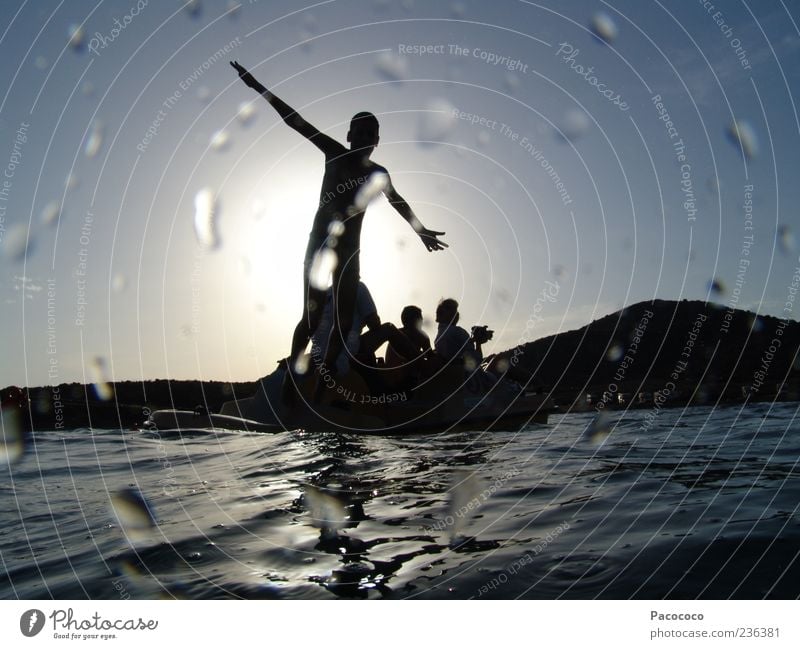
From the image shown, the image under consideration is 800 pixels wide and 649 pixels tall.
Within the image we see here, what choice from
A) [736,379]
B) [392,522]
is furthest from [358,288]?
[736,379]

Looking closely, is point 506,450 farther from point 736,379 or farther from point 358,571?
point 736,379

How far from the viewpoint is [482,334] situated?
9.20 m

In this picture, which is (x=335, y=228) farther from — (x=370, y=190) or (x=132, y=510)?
(x=132, y=510)

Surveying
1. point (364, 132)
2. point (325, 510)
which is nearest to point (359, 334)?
point (364, 132)

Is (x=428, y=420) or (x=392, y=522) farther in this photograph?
(x=428, y=420)

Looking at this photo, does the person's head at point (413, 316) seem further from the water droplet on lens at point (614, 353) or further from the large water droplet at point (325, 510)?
the water droplet on lens at point (614, 353)

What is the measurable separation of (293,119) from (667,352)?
21.4m

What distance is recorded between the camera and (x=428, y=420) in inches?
320

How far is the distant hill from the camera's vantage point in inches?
829

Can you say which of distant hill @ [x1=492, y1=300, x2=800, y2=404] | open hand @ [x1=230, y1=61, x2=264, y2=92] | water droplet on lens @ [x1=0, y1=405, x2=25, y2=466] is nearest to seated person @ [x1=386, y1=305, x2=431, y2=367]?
open hand @ [x1=230, y1=61, x2=264, y2=92]

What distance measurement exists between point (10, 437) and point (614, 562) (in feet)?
33.9

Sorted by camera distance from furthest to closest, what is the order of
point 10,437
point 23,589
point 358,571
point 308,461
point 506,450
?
point 10,437 → point 506,450 → point 308,461 → point 23,589 → point 358,571

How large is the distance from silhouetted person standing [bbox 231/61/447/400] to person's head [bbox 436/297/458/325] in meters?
2.12
